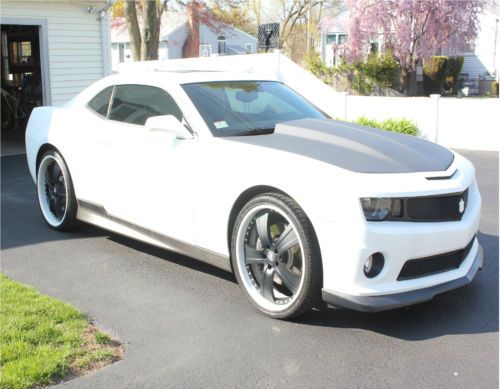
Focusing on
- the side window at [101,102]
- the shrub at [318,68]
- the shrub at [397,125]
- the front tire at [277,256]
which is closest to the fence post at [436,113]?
the shrub at [397,125]

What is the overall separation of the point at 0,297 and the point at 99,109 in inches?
82.8

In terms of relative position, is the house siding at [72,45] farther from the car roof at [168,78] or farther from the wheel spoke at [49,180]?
the car roof at [168,78]

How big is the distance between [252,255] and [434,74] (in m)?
24.3

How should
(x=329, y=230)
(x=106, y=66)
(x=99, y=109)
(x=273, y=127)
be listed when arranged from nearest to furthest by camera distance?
(x=329, y=230) < (x=273, y=127) < (x=99, y=109) < (x=106, y=66)

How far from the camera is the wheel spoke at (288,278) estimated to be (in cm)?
379

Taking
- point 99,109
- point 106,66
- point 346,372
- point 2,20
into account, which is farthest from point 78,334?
point 106,66

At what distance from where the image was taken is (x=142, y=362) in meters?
3.37

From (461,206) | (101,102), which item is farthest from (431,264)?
(101,102)

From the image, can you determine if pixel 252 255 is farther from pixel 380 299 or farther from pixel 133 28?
pixel 133 28

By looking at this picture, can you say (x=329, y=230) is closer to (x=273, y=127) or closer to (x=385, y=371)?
(x=385, y=371)

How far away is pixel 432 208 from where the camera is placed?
361 centimetres

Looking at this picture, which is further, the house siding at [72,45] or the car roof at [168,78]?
the house siding at [72,45]

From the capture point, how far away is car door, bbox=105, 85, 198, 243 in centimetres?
445

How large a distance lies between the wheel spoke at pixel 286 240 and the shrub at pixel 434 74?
2365 centimetres
